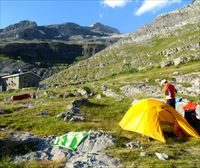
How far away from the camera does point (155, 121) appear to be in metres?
22.4

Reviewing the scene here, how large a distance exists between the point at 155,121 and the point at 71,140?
5073 mm

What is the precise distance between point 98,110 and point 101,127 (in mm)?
8647

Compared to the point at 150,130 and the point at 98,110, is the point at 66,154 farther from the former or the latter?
the point at 98,110

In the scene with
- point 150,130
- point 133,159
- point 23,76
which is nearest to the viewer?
point 133,159

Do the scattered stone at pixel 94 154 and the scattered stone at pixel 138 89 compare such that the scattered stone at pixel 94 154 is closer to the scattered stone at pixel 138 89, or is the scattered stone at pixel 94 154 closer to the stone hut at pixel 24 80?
the scattered stone at pixel 138 89

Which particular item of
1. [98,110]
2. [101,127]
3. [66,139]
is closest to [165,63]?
[98,110]

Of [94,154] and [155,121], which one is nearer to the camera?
[94,154]

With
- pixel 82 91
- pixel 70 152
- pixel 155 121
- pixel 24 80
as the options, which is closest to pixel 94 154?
pixel 70 152

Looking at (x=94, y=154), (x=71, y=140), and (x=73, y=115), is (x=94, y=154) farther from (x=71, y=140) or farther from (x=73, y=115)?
(x=73, y=115)

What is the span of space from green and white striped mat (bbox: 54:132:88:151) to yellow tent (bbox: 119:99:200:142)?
3.55 metres

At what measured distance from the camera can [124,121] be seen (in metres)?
24.6

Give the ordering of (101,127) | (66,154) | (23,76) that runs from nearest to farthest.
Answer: (66,154) → (101,127) → (23,76)

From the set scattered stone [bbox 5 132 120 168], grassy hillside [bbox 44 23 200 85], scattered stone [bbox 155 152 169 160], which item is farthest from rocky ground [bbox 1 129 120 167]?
grassy hillside [bbox 44 23 200 85]

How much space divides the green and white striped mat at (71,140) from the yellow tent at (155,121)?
11.6ft
